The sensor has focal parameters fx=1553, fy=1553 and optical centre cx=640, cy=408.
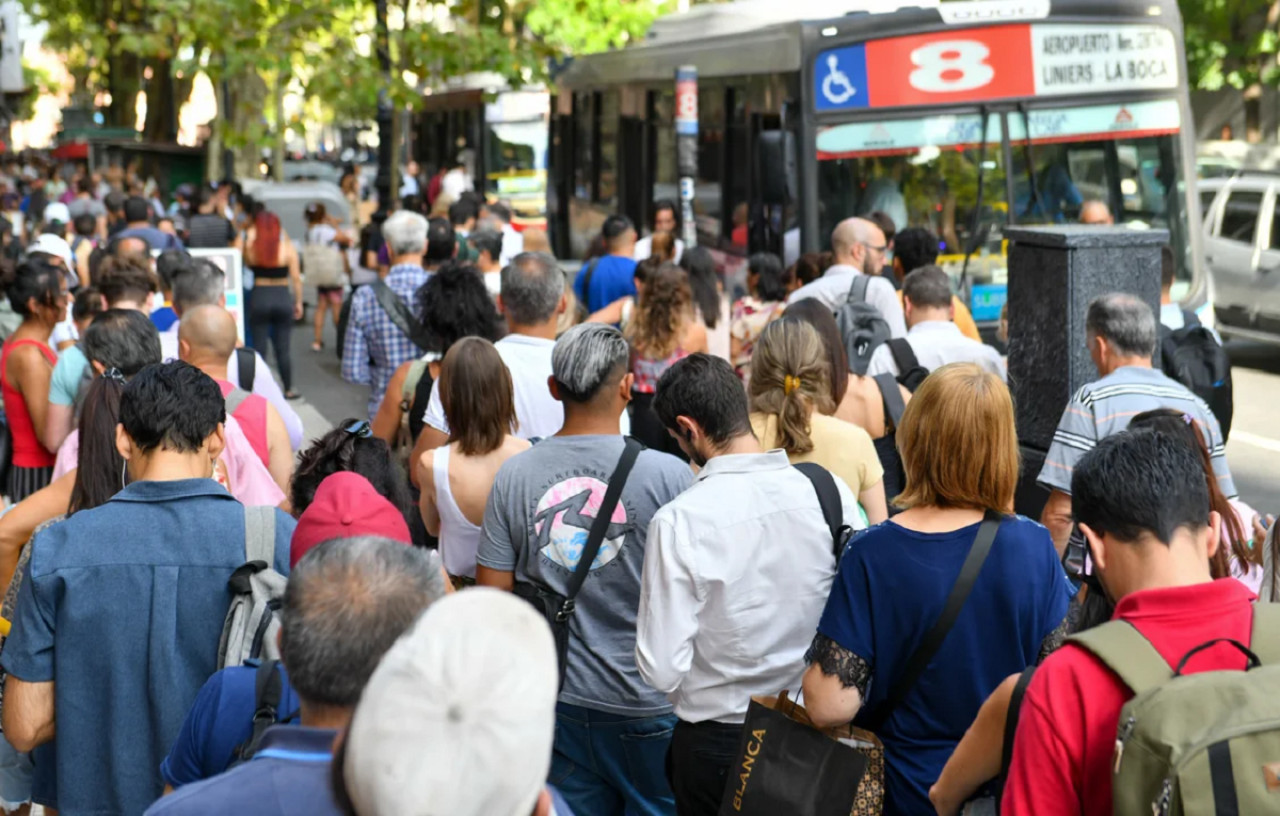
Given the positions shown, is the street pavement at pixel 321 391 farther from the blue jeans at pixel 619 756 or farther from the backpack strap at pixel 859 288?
the blue jeans at pixel 619 756

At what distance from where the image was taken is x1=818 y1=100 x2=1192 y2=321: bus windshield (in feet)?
37.8

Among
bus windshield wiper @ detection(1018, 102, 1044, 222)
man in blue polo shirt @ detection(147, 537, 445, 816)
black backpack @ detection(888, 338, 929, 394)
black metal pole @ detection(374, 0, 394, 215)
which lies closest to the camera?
man in blue polo shirt @ detection(147, 537, 445, 816)

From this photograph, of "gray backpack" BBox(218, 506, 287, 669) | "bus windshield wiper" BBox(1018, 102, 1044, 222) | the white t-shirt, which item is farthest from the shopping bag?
"bus windshield wiper" BBox(1018, 102, 1044, 222)

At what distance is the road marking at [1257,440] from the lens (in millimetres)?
12203

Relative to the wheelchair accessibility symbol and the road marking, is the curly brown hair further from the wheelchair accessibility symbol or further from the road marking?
the road marking

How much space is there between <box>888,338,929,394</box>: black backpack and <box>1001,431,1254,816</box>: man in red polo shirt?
11.5 feet

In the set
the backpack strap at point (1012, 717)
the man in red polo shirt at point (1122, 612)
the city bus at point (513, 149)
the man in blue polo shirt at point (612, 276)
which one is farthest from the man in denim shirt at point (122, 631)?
the city bus at point (513, 149)

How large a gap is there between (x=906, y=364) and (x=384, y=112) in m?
14.2

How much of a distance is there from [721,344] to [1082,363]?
2142 mm

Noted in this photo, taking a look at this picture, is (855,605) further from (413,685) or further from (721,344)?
(721,344)

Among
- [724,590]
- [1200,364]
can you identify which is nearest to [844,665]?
[724,590]

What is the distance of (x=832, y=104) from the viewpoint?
11.5 meters

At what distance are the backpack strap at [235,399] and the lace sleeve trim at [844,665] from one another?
270 cm

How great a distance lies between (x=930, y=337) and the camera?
6578 mm
